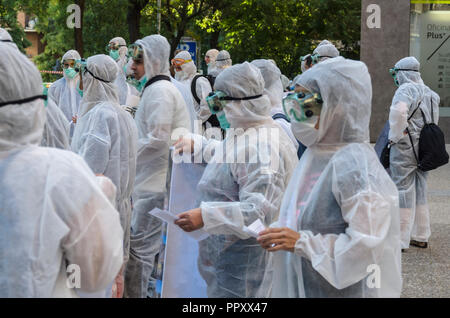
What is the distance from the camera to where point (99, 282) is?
7.86 feet

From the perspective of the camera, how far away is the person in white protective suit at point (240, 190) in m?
3.56

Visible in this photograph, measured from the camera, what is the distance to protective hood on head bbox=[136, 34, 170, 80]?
5.59 meters

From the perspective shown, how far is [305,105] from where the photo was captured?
10.1 feet

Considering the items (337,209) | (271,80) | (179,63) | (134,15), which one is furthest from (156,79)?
(134,15)

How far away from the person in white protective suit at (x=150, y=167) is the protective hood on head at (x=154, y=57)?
0.03 metres

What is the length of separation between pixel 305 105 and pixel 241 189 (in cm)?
78

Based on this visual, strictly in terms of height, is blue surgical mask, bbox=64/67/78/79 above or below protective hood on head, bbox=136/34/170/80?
below

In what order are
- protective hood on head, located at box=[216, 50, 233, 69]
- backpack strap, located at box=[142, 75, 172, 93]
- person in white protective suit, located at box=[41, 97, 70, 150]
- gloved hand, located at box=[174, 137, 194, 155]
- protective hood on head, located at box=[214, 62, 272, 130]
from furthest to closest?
protective hood on head, located at box=[216, 50, 233, 69] < backpack strap, located at box=[142, 75, 172, 93] < person in white protective suit, located at box=[41, 97, 70, 150] < gloved hand, located at box=[174, 137, 194, 155] < protective hood on head, located at box=[214, 62, 272, 130]

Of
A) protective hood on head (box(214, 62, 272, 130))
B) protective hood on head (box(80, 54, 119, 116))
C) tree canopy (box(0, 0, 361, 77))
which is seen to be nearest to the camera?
protective hood on head (box(214, 62, 272, 130))

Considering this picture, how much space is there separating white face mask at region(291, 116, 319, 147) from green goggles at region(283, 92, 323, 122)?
0.8 inches

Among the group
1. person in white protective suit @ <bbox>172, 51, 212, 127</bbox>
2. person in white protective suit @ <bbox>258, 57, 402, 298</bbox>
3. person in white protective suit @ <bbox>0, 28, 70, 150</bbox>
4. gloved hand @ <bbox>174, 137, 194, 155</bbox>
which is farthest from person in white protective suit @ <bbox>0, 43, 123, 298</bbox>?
person in white protective suit @ <bbox>172, 51, 212, 127</bbox>

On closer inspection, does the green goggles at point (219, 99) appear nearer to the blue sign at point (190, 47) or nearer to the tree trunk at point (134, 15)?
the blue sign at point (190, 47)

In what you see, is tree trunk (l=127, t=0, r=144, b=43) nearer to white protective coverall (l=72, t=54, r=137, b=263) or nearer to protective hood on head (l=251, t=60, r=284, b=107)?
protective hood on head (l=251, t=60, r=284, b=107)
